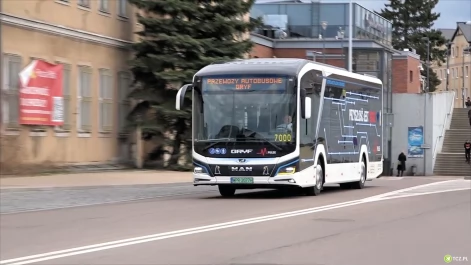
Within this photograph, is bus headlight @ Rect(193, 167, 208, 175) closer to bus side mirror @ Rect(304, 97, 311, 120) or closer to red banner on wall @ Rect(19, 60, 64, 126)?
bus side mirror @ Rect(304, 97, 311, 120)

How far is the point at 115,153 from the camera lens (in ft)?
119

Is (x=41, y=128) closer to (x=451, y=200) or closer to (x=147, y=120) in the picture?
(x=147, y=120)

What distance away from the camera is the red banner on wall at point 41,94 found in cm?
2941

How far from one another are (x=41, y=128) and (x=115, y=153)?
6.18 metres

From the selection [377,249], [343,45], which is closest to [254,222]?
[377,249]

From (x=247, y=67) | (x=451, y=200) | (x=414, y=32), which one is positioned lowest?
(x=451, y=200)

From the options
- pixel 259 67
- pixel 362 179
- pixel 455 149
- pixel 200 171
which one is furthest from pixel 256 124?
pixel 455 149

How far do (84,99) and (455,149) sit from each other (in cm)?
3870

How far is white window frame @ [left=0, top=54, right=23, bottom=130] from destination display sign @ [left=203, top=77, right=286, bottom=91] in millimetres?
9984

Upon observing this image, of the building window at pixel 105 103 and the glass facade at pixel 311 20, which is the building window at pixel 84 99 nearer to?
the building window at pixel 105 103

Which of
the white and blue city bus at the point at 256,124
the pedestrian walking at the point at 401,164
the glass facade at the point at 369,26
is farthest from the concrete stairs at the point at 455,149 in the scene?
the white and blue city bus at the point at 256,124

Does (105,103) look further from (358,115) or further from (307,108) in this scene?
(307,108)

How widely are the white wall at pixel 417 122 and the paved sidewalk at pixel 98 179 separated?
30.1 m

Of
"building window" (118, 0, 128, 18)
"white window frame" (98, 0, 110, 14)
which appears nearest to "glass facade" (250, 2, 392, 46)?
"building window" (118, 0, 128, 18)
